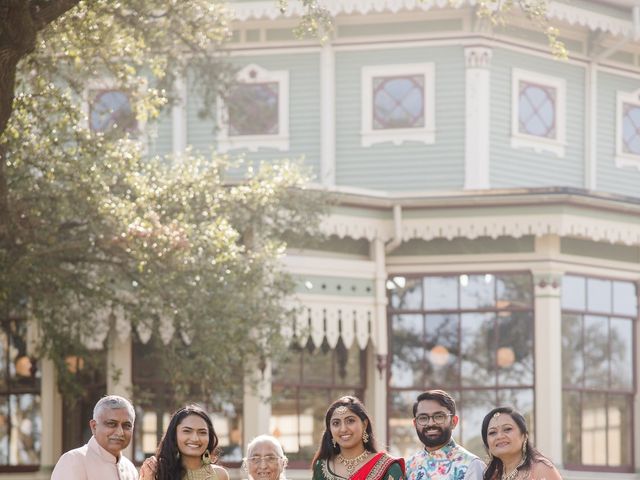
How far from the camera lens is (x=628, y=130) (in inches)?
989

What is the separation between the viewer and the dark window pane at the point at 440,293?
2089cm

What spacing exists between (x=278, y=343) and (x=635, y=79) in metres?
9.52

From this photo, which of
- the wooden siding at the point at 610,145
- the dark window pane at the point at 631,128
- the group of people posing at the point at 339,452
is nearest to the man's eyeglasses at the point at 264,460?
the group of people posing at the point at 339,452

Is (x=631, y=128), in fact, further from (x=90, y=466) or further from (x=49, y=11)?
(x=90, y=466)

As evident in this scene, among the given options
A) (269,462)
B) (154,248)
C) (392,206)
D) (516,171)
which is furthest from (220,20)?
(269,462)

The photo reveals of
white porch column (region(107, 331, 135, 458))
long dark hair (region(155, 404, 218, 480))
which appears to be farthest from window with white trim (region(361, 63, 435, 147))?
long dark hair (region(155, 404, 218, 480))

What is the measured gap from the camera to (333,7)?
77.1 ft

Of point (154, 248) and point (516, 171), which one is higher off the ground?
point (516, 171)

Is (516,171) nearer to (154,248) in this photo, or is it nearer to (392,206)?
(392,206)

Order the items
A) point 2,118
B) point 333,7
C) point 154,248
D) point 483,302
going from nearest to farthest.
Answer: point 2,118 < point 154,248 < point 483,302 < point 333,7

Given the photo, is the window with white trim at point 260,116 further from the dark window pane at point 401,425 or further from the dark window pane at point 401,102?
the dark window pane at point 401,425

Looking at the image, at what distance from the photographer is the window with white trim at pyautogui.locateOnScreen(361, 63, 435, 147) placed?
2362cm

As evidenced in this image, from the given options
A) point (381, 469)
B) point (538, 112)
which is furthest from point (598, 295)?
point (381, 469)

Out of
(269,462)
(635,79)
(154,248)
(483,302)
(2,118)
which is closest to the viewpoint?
(269,462)
